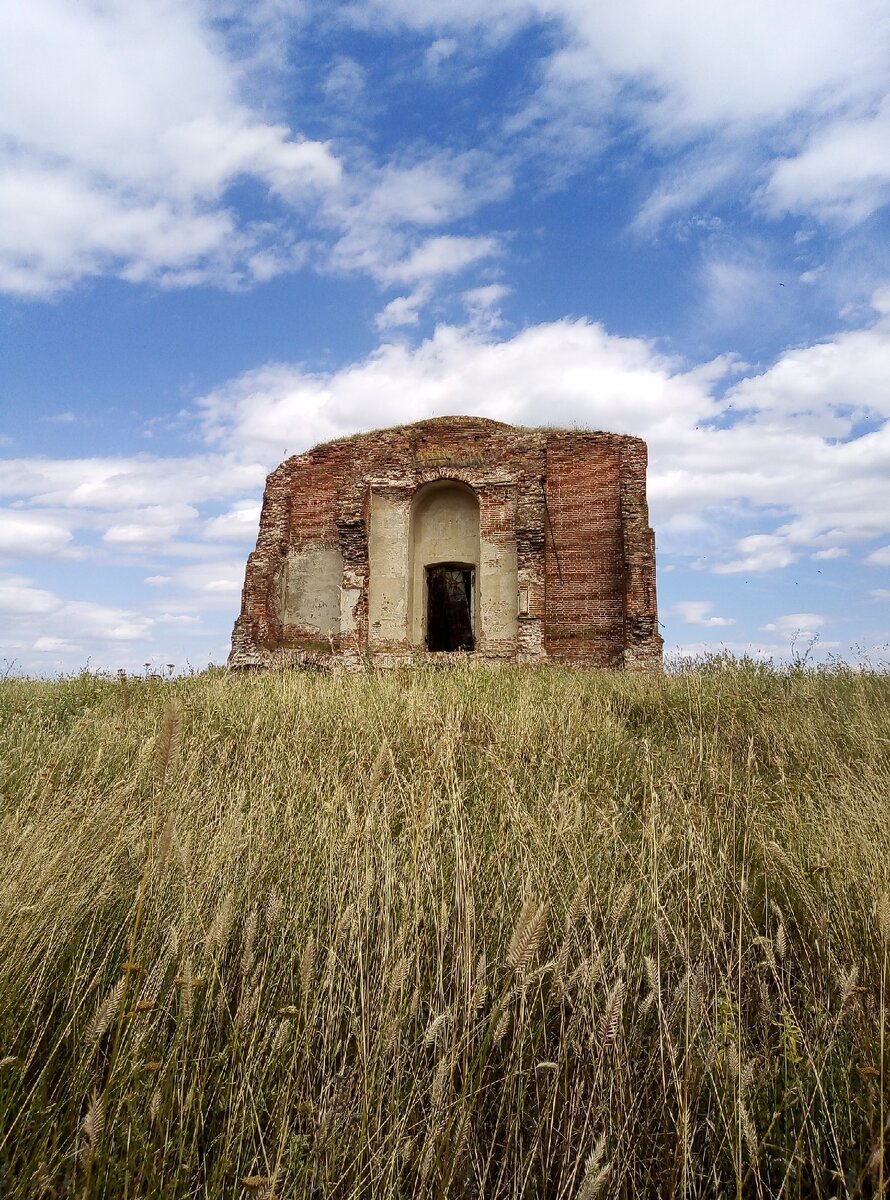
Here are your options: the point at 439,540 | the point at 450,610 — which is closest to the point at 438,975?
the point at 439,540

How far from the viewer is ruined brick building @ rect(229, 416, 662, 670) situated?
1484cm

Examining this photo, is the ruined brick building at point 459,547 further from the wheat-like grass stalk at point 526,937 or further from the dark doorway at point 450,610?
the wheat-like grass stalk at point 526,937

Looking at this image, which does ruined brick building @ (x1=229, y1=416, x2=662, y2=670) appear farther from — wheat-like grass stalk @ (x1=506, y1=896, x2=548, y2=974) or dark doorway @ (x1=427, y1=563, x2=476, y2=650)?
wheat-like grass stalk @ (x1=506, y1=896, x2=548, y2=974)

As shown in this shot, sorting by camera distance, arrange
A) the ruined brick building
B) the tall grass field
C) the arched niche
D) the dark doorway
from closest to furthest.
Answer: the tall grass field → the ruined brick building → the arched niche → the dark doorway

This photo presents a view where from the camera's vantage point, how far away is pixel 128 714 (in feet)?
20.9

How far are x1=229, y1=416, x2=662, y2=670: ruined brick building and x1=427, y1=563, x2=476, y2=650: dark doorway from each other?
3003 millimetres

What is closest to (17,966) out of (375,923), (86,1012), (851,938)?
(86,1012)

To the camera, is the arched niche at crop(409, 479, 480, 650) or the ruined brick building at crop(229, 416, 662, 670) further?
the arched niche at crop(409, 479, 480, 650)

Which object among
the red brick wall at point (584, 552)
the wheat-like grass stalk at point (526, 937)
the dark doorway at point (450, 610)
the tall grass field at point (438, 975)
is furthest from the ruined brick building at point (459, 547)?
the wheat-like grass stalk at point (526, 937)

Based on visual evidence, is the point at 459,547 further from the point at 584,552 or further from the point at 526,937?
the point at 526,937

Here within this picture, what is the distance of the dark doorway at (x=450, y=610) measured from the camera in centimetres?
1983

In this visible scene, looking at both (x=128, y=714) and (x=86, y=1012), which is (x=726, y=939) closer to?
(x=86, y=1012)

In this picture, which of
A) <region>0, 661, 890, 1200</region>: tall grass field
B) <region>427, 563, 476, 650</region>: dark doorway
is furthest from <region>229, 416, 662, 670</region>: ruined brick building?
<region>0, 661, 890, 1200</region>: tall grass field

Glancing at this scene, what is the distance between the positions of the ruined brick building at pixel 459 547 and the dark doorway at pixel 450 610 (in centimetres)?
300
